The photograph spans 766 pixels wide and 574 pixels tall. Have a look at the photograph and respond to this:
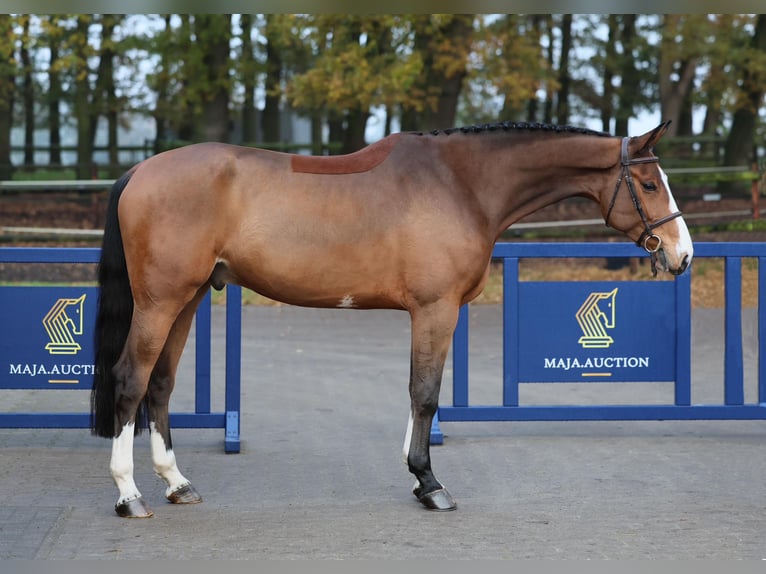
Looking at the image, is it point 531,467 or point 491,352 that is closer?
point 531,467

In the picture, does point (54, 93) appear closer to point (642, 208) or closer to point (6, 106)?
point (6, 106)

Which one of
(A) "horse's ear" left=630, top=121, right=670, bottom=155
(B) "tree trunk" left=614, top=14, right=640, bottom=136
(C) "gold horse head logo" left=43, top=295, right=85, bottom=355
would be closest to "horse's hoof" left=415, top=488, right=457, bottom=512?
(A) "horse's ear" left=630, top=121, right=670, bottom=155

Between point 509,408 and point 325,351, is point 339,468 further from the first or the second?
point 325,351

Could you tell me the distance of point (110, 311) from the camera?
22.5ft

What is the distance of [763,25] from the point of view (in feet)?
80.5

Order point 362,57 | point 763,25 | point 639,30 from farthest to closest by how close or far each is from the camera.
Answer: point 639,30
point 763,25
point 362,57

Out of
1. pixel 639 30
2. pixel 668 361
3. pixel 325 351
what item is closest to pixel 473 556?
pixel 668 361

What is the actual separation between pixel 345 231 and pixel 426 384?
976mm

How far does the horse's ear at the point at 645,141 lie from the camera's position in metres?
6.58

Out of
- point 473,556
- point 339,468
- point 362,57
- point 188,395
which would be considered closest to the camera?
point 473,556

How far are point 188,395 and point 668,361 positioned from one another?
414 centimetres

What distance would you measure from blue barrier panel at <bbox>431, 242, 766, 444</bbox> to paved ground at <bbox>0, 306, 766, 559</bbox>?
227mm

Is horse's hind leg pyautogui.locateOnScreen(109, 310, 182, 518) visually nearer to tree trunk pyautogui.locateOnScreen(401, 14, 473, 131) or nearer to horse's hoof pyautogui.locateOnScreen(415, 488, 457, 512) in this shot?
horse's hoof pyautogui.locateOnScreen(415, 488, 457, 512)

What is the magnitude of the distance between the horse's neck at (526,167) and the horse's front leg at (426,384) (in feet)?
2.17
